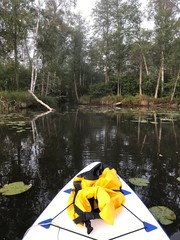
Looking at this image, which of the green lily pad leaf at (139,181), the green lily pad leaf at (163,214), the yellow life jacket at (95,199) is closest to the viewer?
the yellow life jacket at (95,199)

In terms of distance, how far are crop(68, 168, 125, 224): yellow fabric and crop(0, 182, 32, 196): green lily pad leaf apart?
1.30 meters

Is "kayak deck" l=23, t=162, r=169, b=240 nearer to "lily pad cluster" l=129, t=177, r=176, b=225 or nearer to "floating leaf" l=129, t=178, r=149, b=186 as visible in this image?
"lily pad cluster" l=129, t=177, r=176, b=225

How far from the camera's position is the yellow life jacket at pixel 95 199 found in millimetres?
1878

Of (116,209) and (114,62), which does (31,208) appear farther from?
(114,62)

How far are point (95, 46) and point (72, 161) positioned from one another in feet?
77.8

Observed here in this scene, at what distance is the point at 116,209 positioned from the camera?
6.98ft

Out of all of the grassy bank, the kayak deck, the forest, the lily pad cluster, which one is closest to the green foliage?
the forest

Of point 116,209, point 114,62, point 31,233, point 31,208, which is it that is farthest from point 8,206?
point 114,62

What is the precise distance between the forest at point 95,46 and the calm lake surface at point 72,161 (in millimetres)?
10734

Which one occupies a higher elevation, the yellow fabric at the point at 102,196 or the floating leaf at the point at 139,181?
the yellow fabric at the point at 102,196

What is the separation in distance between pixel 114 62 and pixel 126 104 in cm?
545

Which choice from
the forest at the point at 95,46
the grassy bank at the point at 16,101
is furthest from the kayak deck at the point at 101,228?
the forest at the point at 95,46

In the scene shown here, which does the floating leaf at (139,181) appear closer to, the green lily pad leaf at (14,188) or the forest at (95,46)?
the green lily pad leaf at (14,188)

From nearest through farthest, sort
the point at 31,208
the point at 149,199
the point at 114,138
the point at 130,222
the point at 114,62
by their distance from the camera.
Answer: the point at 130,222 < the point at 31,208 < the point at 149,199 < the point at 114,138 < the point at 114,62
